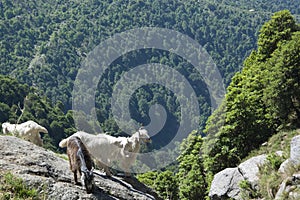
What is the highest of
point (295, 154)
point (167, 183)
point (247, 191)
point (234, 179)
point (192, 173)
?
point (295, 154)

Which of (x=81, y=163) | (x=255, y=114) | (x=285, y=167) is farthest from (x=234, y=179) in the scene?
(x=81, y=163)

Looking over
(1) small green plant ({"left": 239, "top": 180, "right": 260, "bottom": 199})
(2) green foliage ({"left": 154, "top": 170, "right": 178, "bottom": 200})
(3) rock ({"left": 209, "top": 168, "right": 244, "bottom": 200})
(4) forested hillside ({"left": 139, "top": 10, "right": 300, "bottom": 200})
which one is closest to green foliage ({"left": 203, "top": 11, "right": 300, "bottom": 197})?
(4) forested hillside ({"left": 139, "top": 10, "right": 300, "bottom": 200})

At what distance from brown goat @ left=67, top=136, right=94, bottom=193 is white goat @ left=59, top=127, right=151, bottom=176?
2697 mm

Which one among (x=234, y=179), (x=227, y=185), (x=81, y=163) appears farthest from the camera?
(x=227, y=185)

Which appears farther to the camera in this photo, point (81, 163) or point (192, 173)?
point (192, 173)

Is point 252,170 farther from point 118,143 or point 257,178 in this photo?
point 118,143

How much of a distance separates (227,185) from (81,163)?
1525 cm

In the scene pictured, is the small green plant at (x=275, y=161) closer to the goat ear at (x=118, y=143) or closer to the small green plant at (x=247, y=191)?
the small green plant at (x=247, y=191)

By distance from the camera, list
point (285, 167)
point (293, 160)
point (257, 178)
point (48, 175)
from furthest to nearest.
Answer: point (257, 178)
point (285, 167)
point (293, 160)
point (48, 175)

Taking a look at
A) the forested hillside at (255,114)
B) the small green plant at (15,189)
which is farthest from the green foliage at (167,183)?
the small green plant at (15,189)

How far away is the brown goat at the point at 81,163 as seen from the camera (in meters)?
9.98

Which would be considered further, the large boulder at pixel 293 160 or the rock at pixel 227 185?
the rock at pixel 227 185

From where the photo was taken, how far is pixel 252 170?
22547 millimetres

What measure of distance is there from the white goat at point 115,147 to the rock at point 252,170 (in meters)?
9.58
